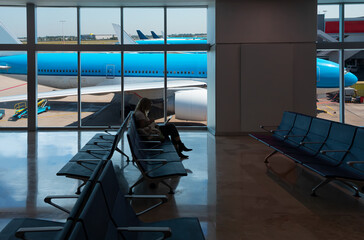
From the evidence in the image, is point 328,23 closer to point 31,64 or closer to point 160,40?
point 160,40

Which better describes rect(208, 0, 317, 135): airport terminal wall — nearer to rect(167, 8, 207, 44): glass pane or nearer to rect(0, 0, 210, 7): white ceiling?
rect(0, 0, 210, 7): white ceiling

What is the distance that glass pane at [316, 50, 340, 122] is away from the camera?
952 cm

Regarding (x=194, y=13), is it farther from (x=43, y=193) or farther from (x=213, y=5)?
(x=43, y=193)

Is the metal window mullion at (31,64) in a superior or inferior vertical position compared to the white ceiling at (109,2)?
inferior

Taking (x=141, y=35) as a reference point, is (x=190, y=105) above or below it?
below

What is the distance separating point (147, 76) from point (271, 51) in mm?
3694

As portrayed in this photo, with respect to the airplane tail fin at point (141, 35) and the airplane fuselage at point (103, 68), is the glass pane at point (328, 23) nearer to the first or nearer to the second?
the airplane fuselage at point (103, 68)

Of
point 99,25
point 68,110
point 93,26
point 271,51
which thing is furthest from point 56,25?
point 271,51

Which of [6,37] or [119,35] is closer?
[6,37]

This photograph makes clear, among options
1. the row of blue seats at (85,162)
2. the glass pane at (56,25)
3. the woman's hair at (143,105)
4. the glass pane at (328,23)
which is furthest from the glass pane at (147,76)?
the row of blue seats at (85,162)

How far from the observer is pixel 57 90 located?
10250 millimetres

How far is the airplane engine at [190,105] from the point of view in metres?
10.2

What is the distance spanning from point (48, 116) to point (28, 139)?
Result: 1.97 meters

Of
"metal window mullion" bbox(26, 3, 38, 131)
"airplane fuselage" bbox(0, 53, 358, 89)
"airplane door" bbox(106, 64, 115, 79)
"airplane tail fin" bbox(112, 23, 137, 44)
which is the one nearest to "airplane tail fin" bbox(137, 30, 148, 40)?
"airplane tail fin" bbox(112, 23, 137, 44)
